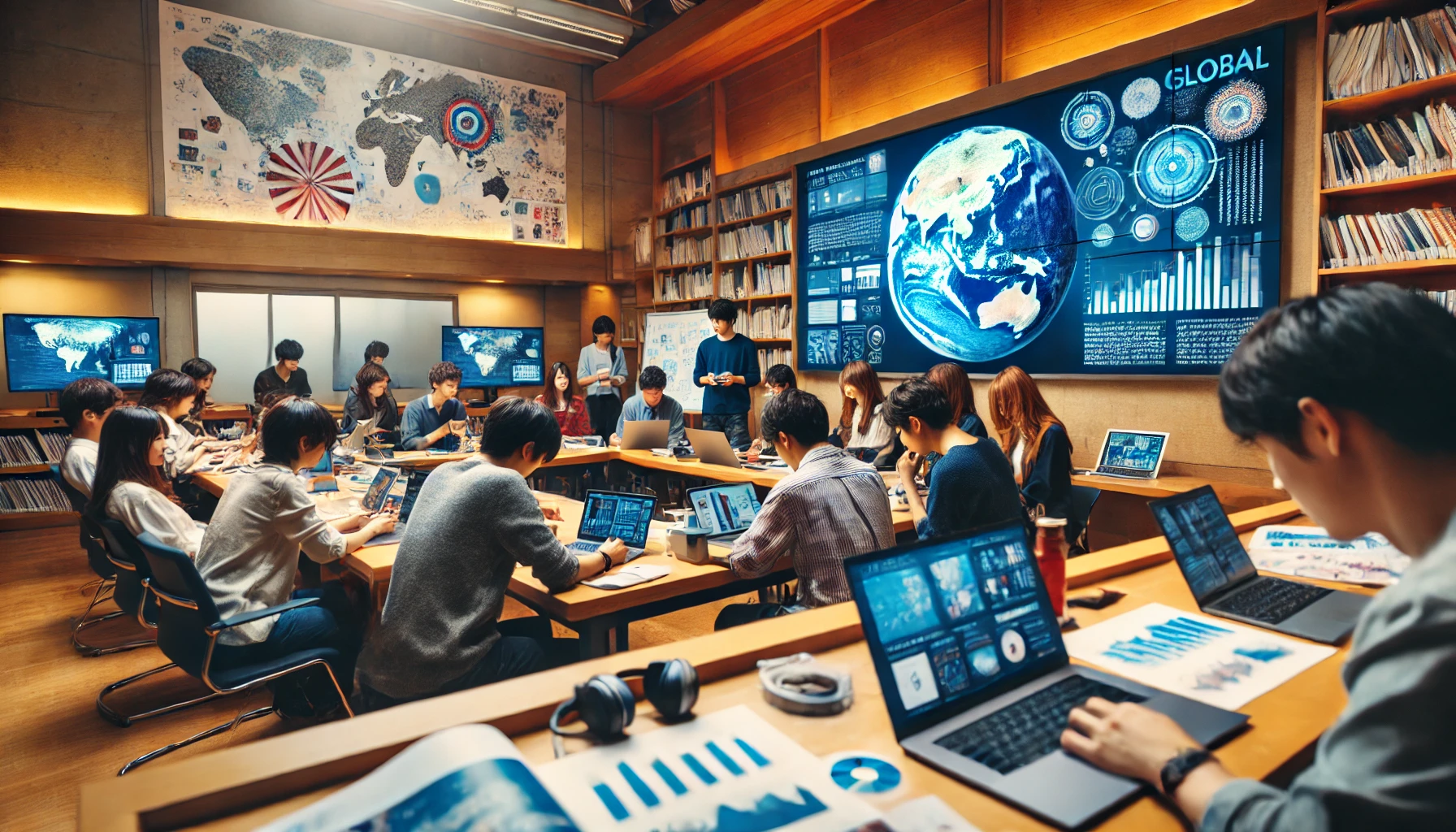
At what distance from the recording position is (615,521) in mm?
2834

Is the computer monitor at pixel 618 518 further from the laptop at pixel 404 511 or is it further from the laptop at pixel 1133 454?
the laptop at pixel 1133 454

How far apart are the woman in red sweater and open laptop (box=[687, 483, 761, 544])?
12.5ft

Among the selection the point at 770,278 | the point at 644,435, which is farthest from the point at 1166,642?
the point at 770,278

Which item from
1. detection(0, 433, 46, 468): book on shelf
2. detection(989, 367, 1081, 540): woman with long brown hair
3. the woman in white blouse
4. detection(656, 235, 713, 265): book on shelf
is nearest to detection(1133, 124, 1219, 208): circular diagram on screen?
detection(989, 367, 1081, 540): woman with long brown hair

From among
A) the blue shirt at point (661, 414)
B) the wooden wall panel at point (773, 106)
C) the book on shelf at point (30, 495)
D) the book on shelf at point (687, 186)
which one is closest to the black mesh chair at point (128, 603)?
the blue shirt at point (661, 414)

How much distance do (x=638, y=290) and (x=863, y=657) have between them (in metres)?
7.91

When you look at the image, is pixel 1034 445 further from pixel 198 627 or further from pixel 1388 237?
pixel 198 627

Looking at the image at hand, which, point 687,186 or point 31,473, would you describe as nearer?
point 31,473

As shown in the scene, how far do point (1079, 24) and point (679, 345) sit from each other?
4.51m

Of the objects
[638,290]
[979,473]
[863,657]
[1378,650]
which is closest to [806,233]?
[638,290]

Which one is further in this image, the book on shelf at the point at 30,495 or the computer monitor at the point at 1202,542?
the book on shelf at the point at 30,495

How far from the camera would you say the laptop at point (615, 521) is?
9.04 ft

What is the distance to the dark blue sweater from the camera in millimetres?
2510

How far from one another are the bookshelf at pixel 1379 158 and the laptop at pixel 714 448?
10.5ft
